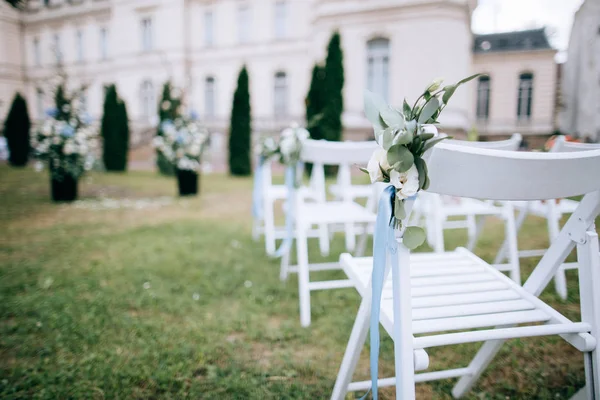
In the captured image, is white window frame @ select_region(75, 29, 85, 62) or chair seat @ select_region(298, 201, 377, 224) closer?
chair seat @ select_region(298, 201, 377, 224)

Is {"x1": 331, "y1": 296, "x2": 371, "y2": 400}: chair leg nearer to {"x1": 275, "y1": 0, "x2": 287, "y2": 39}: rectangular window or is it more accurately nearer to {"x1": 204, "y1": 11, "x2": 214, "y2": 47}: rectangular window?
{"x1": 275, "y1": 0, "x2": 287, "y2": 39}: rectangular window

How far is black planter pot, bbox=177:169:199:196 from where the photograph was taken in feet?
24.6

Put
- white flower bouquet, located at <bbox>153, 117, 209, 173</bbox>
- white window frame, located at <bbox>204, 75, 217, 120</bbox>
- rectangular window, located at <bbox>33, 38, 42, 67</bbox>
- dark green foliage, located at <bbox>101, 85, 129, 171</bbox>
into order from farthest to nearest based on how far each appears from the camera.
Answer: rectangular window, located at <bbox>33, 38, 42, 67</bbox>, white window frame, located at <bbox>204, 75, 217, 120</bbox>, dark green foliage, located at <bbox>101, 85, 129, 171</bbox>, white flower bouquet, located at <bbox>153, 117, 209, 173</bbox>

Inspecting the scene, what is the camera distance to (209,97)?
2038 centimetres

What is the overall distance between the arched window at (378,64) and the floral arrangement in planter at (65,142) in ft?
30.6

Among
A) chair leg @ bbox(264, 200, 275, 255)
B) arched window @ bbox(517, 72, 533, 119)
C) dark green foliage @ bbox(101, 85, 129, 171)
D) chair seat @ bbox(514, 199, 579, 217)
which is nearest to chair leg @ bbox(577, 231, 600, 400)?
chair seat @ bbox(514, 199, 579, 217)

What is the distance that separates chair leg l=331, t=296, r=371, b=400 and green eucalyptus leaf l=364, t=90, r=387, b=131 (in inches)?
22.7

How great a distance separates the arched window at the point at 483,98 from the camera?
58.6ft

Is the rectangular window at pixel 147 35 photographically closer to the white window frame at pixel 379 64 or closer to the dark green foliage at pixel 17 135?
the dark green foliage at pixel 17 135

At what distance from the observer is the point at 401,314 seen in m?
1.11

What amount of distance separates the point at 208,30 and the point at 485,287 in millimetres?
21382

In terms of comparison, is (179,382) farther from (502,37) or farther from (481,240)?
(502,37)

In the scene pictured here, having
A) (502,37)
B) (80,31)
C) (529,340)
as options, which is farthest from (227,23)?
(529,340)

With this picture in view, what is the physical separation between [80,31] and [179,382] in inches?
1064
